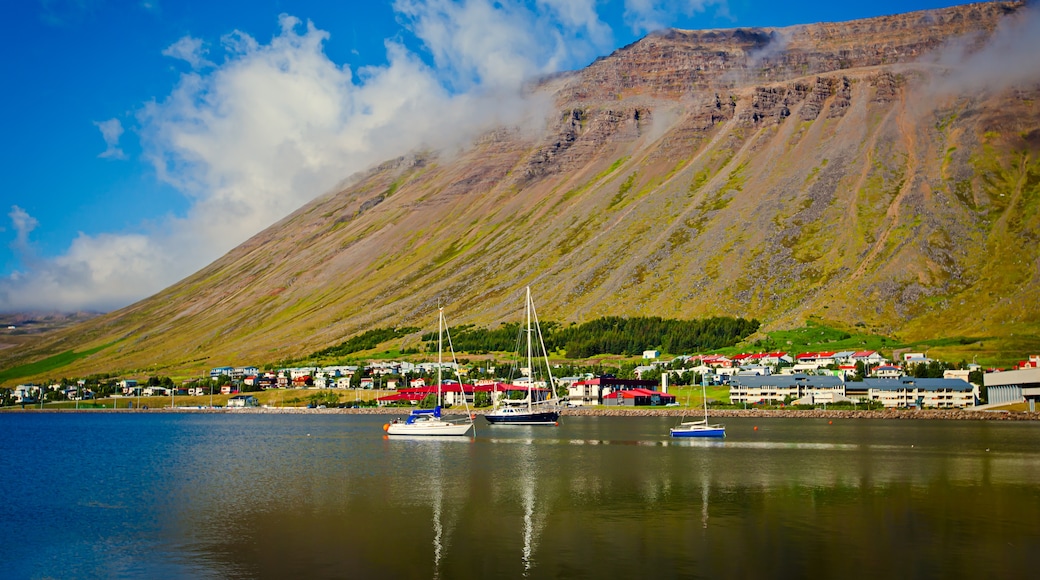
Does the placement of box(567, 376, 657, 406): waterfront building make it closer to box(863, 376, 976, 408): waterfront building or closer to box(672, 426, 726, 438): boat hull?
box(863, 376, 976, 408): waterfront building

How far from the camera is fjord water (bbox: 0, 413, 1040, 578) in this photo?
35.9 m

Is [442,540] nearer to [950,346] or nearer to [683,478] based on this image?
[683,478]

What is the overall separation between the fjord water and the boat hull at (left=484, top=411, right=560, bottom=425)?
3106 centimetres

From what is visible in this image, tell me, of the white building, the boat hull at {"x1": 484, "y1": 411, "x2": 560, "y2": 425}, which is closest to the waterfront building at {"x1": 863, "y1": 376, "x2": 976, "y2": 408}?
the white building

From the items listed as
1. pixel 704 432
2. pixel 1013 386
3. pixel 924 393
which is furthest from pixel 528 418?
pixel 1013 386

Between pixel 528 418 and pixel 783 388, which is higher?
pixel 783 388

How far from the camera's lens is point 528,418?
128000 mm

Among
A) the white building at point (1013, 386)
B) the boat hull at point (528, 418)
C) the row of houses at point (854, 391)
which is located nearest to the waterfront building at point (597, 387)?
the row of houses at point (854, 391)

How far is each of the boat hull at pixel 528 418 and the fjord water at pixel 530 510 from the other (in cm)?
3106

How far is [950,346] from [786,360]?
35176mm

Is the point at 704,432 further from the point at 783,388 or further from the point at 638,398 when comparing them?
the point at 638,398

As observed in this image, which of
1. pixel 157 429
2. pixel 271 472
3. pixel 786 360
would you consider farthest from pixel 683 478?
pixel 786 360

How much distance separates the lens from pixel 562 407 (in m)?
175

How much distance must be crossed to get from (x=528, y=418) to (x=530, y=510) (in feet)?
260
